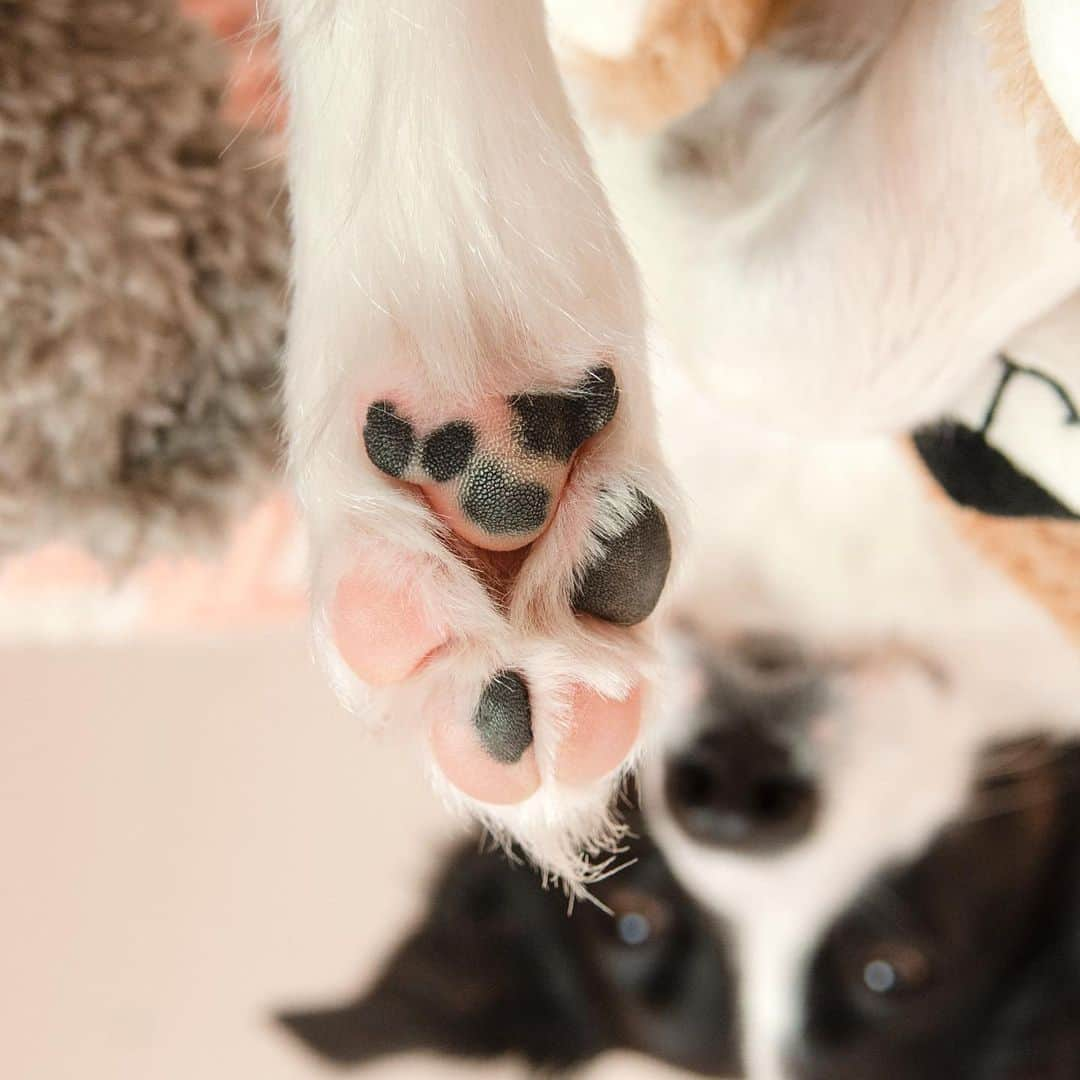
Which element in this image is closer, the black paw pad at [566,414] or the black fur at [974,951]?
the black paw pad at [566,414]

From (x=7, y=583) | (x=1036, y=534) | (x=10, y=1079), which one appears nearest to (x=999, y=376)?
→ (x=1036, y=534)

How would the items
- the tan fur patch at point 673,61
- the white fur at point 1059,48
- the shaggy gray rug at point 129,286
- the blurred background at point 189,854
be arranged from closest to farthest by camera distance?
the white fur at point 1059,48, the tan fur patch at point 673,61, the shaggy gray rug at point 129,286, the blurred background at point 189,854

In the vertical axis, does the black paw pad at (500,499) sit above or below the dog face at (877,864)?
above

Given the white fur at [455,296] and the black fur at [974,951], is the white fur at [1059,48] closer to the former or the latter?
the white fur at [455,296]

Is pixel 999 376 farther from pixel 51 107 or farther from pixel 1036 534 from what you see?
pixel 51 107

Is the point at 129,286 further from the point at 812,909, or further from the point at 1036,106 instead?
the point at 812,909

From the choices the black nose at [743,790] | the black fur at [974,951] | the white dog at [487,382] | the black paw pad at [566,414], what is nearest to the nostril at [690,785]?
the black nose at [743,790]

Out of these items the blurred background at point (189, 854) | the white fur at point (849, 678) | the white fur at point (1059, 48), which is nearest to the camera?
the white fur at point (1059, 48)
